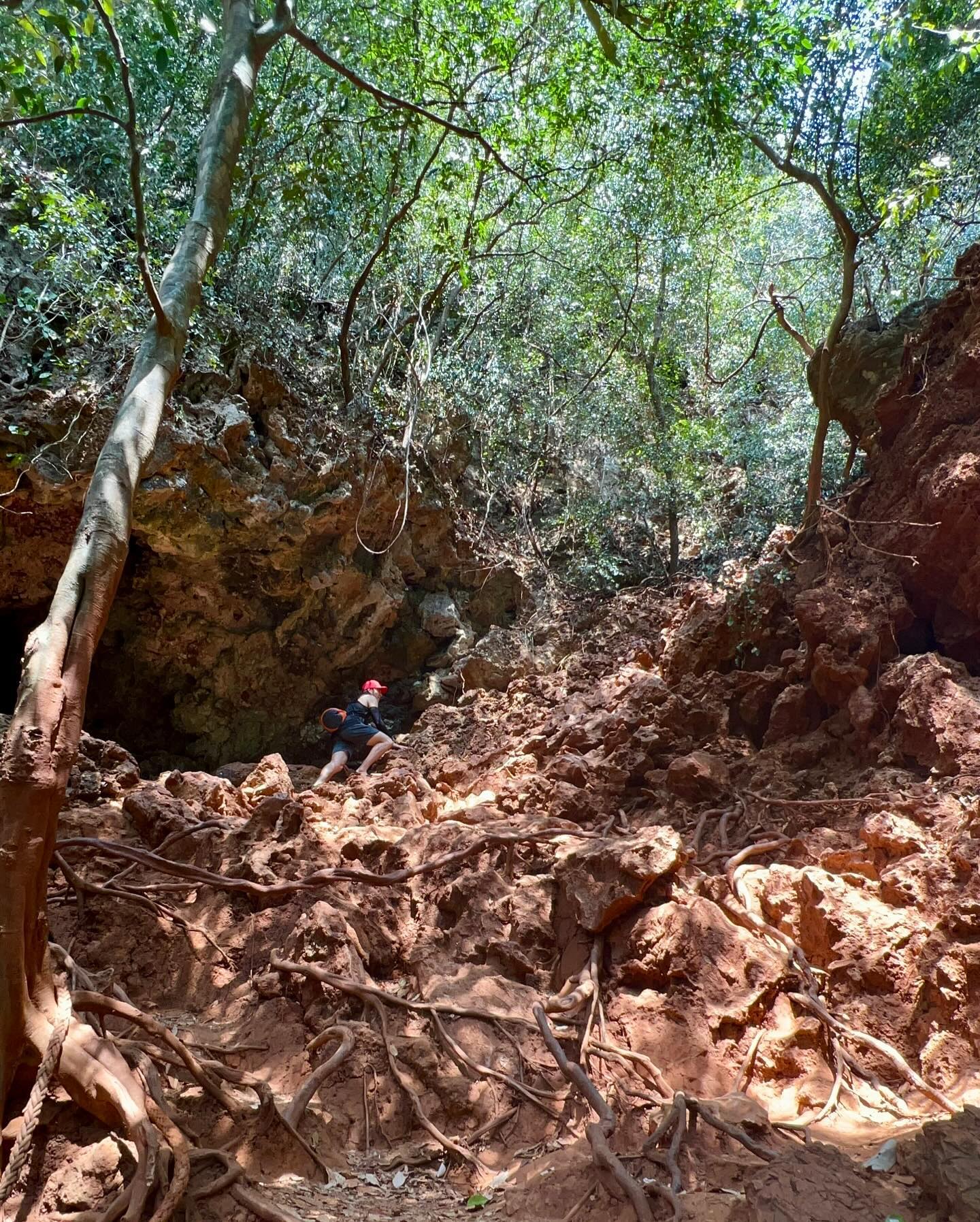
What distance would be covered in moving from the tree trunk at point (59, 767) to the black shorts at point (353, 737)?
5668 millimetres

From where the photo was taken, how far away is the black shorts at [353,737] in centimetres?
818

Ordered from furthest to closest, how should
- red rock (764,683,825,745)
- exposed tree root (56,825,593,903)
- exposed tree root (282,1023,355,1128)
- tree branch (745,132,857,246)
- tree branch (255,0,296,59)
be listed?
tree branch (745,132,857,246), red rock (764,683,825,745), exposed tree root (56,825,593,903), tree branch (255,0,296,59), exposed tree root (282,1023,355,1128)

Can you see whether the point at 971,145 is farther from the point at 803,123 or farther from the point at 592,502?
the point at 592,502

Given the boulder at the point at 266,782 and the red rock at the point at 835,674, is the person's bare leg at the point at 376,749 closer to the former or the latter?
the boulder at the point at 266,782

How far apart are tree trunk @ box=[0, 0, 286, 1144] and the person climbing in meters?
5.11

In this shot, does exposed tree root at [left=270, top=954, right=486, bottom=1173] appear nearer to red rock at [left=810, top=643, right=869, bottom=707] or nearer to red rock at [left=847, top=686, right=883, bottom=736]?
red rock at [left=847, top=686, right=883, bottom=736]

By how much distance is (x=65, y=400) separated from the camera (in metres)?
6.88

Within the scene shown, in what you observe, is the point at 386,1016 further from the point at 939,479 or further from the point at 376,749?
the point at 939,479

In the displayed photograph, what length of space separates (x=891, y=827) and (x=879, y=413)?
4.10 meters

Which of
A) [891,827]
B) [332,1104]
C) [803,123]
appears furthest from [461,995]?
[803,123]

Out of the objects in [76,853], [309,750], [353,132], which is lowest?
[309,750]

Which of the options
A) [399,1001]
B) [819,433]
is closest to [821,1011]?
[399,1001]

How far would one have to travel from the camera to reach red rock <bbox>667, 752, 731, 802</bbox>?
5406 mm

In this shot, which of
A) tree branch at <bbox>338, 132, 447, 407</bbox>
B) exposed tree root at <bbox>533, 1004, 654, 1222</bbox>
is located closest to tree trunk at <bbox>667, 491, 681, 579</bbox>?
tree branch at <bbox>338, 132, 447, 407</bbox>
